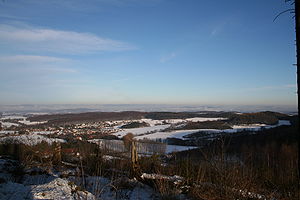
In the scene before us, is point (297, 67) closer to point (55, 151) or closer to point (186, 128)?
point (55, 151)

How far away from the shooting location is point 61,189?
5.66 metres

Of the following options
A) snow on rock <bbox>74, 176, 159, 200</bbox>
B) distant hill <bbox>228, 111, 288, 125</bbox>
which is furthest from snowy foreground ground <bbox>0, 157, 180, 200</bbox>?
distant hill <bbox>228, 111, 288, 125</bbox>

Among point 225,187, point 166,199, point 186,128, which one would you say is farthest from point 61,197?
point 186,128

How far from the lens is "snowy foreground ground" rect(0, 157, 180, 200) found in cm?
502

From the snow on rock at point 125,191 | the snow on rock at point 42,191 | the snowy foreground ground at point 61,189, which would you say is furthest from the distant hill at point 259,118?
the snow on rock at point 42,191

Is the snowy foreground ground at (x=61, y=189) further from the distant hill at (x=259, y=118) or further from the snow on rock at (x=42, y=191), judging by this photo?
the distant hill at (x=259, y=118)

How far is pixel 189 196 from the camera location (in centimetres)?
602

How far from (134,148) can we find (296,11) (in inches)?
282

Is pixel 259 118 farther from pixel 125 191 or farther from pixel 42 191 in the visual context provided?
pixel 42 191

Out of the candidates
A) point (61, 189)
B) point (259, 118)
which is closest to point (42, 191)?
point (61, 189)

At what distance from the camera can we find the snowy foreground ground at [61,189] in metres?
5.02

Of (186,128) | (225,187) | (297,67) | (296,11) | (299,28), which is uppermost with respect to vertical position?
(296,11)

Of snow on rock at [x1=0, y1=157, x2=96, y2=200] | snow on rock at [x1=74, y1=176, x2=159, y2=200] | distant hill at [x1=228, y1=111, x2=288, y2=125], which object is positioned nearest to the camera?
snow on rock at [x1=0, y1=157, x2=96, y2=200]

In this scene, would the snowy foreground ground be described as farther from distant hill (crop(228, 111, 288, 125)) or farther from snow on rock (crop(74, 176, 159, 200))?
distant hill (crop(228, 111, 288, 125))
